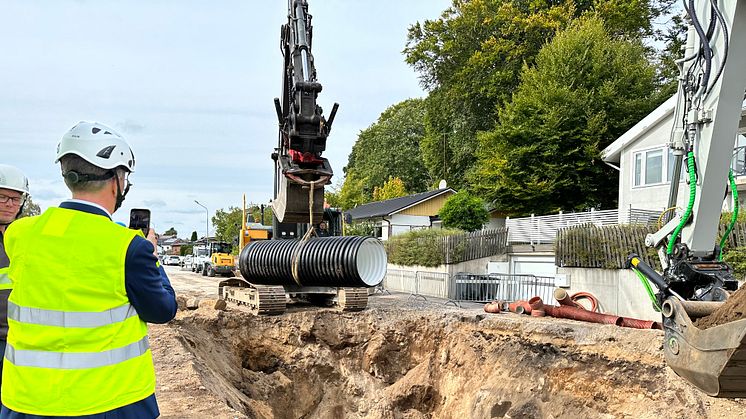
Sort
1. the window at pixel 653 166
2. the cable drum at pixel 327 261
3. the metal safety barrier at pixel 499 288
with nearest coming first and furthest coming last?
the cable drum at pixel 327 261
the metal safety barrier at pixel 499 288
the window at pixel 653 166

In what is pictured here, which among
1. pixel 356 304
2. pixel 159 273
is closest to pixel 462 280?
pixel 356 304

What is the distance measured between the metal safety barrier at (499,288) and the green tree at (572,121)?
8.15m

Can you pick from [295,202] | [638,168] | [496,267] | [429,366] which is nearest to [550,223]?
[638,168]

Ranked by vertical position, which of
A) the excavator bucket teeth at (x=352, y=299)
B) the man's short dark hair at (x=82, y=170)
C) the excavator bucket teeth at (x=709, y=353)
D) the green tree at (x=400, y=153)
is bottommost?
the excavator bucket teeth at (x=352, y=299)

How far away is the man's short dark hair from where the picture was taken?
2.44 meters

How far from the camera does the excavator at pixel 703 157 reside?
16.7 ft

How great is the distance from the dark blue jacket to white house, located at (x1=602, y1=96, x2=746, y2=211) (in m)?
17.8

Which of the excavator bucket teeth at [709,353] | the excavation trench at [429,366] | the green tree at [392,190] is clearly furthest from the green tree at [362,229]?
the excavator bucket teeth at [709,353]

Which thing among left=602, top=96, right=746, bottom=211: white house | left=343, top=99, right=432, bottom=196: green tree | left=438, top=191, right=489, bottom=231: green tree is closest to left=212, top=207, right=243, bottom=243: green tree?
left=343, top=99, right=432, bottom=196: green tree

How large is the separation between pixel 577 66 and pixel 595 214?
712cm

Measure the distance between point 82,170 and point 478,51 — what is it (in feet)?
96.1

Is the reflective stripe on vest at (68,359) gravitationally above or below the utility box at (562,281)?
above

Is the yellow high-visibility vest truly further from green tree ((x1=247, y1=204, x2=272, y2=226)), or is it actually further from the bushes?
the bushes

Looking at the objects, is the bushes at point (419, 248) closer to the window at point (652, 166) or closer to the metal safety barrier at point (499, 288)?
the metal safety barrier at point (499, 288)
